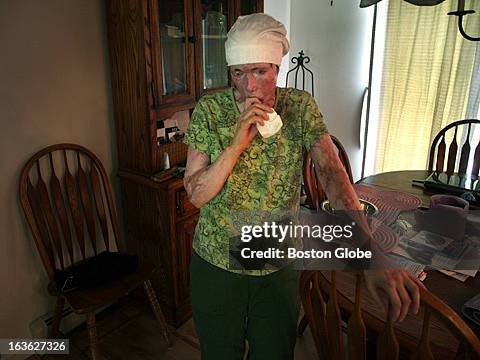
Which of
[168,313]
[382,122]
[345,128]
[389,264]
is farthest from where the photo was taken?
[345,128]

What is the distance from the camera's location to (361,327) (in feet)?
2.65

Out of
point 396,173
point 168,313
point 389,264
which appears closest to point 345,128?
point 396,173

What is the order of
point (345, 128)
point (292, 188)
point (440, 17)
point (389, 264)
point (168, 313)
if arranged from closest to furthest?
point (389, 264) → point (292, 188) → point (168, 313) → point (440, 17) → point (345, 128)

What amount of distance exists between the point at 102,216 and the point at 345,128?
2167mm

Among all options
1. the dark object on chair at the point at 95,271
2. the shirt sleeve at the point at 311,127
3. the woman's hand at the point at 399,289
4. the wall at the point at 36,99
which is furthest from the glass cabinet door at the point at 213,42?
the woman's hand at the point at 399,289

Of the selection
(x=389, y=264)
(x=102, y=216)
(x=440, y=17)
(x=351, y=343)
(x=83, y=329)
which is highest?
(x=440, y=17)

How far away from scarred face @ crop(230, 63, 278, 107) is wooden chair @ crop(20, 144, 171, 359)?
41.5 inches

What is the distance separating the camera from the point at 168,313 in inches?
80.4

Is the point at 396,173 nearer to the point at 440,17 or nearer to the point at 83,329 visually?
the point at 440,17

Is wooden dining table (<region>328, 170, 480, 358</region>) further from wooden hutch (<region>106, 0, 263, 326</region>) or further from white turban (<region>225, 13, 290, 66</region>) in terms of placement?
wooden hutch (<region>106, 0, 263, 326</region>)

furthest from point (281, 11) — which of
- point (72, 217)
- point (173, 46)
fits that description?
point (72, 217)

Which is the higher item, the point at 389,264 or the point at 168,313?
the point at 389,264

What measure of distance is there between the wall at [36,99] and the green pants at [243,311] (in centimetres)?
100

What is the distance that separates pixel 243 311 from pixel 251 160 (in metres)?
0.43
